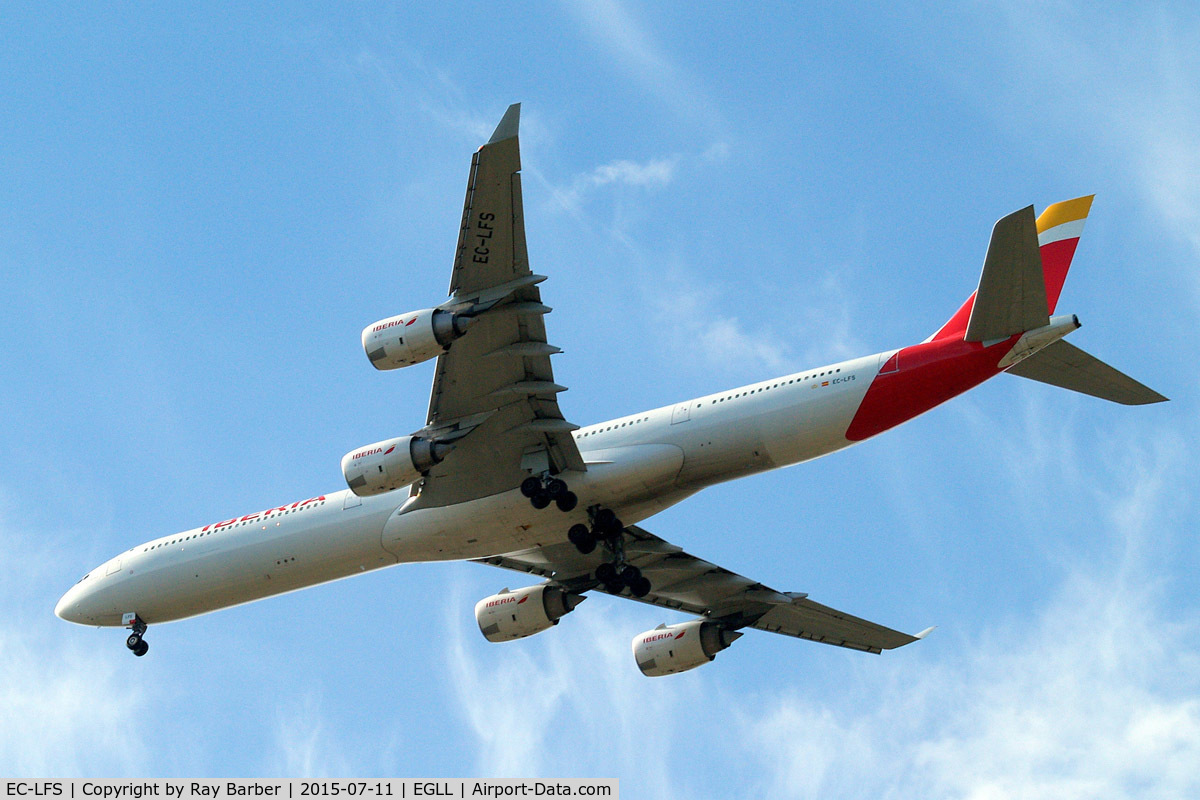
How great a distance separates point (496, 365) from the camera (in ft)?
84.1

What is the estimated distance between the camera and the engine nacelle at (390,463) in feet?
85.7

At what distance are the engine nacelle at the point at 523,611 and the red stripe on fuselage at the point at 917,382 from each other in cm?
886

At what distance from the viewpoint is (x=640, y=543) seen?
3133cm

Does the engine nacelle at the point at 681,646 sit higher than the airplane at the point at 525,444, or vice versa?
the airplane at the point at 525,444

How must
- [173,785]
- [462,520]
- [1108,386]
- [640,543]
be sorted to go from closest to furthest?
[173,785] → [1108,386] → [462,520] → [640,543]

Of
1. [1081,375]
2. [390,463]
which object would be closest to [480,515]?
[390,463]

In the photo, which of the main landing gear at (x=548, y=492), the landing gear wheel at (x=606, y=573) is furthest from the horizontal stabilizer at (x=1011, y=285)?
the landing gear wheel at (x=606, y=573)

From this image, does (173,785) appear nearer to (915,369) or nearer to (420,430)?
(420,430)

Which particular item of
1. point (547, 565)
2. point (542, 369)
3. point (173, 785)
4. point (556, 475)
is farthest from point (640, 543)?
point (173, 785)

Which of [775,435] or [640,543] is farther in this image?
[640,543]

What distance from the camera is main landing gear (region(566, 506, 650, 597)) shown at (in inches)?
1085

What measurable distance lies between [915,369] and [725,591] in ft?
30.2
